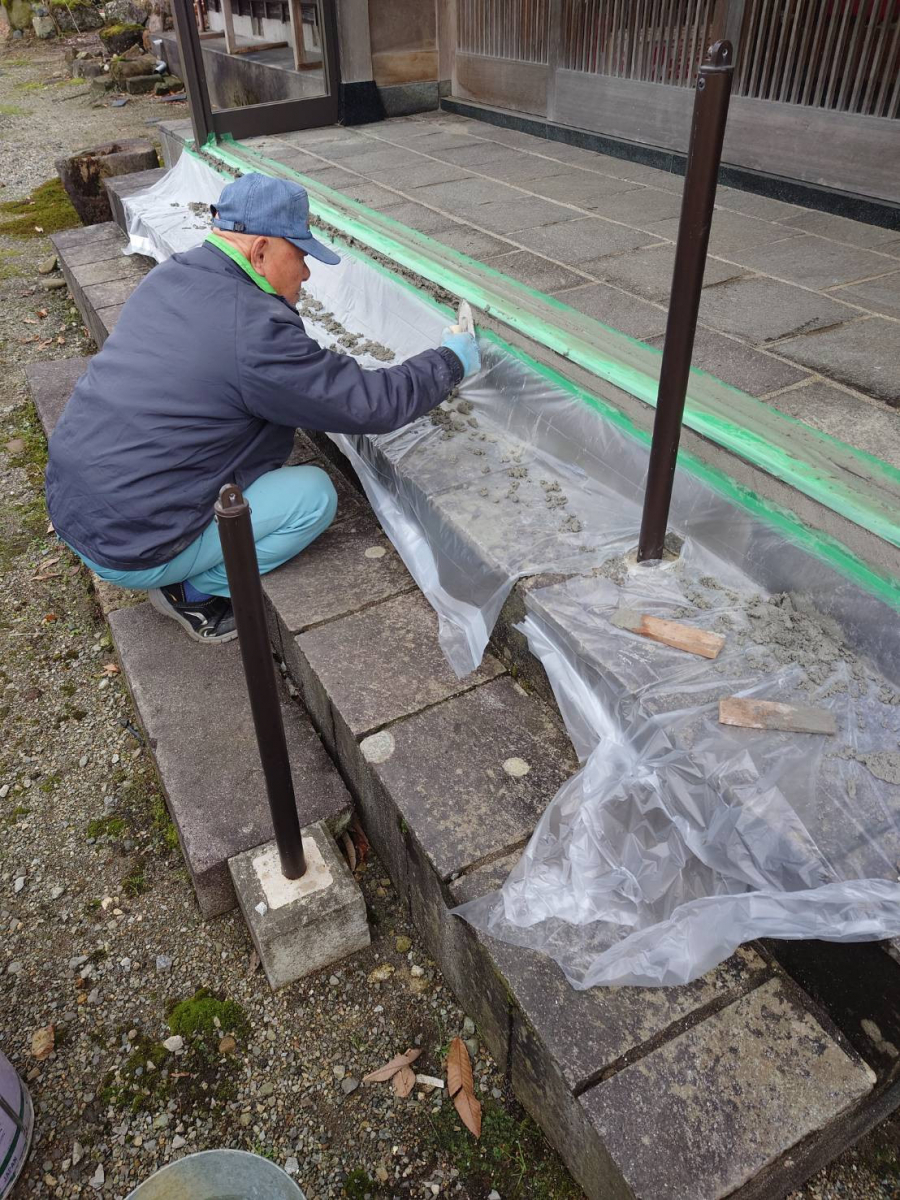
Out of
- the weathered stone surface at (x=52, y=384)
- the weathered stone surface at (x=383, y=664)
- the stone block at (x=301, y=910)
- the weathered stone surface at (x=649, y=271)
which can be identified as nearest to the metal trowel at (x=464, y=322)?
the weathered stone surface at (x=649, y=271)

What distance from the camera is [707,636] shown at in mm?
2178

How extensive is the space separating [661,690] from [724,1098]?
823mm

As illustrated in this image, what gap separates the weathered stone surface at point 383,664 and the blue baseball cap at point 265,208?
1.16 m

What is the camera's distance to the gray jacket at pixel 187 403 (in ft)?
8.61

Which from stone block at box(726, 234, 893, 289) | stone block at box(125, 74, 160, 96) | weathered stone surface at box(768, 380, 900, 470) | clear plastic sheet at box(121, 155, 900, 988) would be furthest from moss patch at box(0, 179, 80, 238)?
weathered stone surface at box(768, 380, 900, 470)

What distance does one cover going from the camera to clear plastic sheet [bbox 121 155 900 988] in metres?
1.75

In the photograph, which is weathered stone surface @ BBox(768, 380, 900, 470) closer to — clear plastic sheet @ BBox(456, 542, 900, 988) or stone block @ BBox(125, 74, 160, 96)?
clear plastic sheet @ BBox(456, 542, 900, 988)

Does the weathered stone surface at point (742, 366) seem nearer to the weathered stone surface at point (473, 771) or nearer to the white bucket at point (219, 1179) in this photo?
the weathered stone surface at point (473, 771)

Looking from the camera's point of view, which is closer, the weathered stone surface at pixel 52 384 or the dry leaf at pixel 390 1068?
the dry leaf at pixel 390 1068

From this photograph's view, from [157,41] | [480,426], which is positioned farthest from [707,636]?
[157,41]

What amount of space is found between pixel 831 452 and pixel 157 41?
51.0ft

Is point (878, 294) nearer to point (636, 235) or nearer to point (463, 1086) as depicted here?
point (636, 235)

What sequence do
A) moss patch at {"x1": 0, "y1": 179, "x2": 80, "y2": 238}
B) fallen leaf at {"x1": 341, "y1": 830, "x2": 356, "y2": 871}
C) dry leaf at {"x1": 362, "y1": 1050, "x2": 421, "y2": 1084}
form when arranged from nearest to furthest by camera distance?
dry leaf at {"x1": 362, "y1": 1050, "x2": 421, "y2": 1084}, fallen leaf at {"x1": 341, "y1": 830, "x2": 356, "y2": 871}, moss patch at {"x1": 0, "y1": 179, "x2": 80, "y2": 238}

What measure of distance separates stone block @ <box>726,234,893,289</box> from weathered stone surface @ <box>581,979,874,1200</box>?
9.78ft
